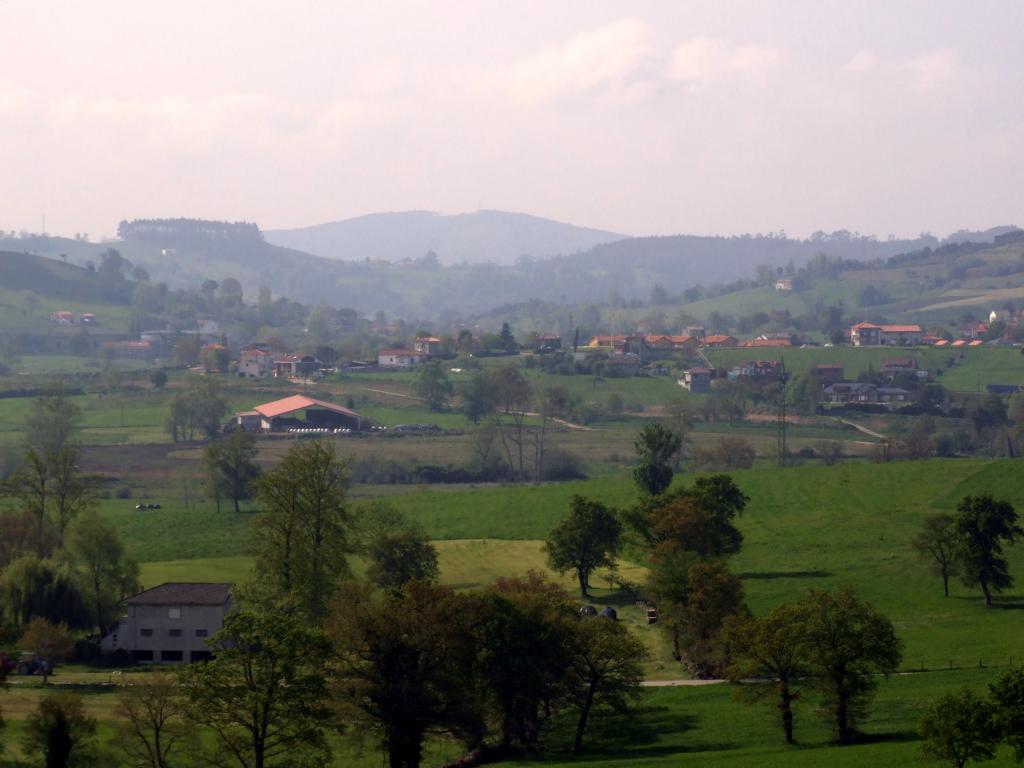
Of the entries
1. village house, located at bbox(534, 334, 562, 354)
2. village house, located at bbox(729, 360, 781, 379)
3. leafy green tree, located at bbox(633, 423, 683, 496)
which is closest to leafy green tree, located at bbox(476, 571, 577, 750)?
leafy green tree, located at bbox(633, 423, 683, 496)

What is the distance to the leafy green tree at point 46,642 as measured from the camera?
145ft

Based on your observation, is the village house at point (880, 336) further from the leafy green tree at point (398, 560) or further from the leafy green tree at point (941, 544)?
the leafy green tree at point (398, 560)

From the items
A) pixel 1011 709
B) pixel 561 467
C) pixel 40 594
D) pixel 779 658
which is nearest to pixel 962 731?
pixel 1011 709

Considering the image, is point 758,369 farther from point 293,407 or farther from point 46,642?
point 46,642

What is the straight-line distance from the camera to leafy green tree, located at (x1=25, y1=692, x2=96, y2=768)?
106 ft

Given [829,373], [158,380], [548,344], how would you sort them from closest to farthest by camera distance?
[158,380]
[829,373]
[548,344]

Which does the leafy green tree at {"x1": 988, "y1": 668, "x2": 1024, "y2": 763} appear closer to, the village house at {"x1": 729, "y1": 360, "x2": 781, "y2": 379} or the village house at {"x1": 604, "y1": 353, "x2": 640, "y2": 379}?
the village house at {"x1": 729, "y1": 360, "x2": 781, "y2": 379}

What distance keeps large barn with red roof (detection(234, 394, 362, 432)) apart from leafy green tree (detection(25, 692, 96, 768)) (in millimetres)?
80110

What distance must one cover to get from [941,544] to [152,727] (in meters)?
29.9

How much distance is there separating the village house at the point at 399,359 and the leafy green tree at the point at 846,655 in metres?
117

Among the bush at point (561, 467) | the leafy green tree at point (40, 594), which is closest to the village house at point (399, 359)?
the bush at point (561, 467)

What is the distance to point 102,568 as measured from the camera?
172ft

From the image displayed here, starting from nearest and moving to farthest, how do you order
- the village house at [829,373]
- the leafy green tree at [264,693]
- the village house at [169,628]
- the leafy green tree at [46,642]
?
1. the leafy green tree at [264,693]
2. the leafy green tree at [46,642]
3. the village house at [169,628]
4. the village house at [829,373]

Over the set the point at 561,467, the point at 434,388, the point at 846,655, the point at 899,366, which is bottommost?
the point at 561,467
